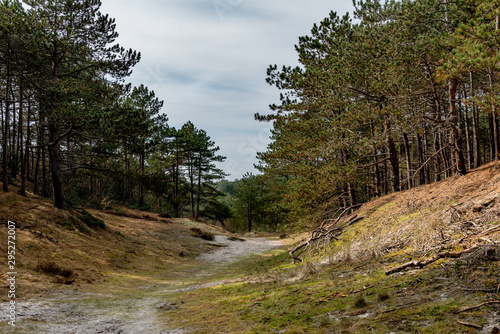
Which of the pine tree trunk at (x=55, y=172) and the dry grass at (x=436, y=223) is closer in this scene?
the dry grass at (x=436, y=223)

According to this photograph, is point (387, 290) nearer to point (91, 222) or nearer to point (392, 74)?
point (392, 74)

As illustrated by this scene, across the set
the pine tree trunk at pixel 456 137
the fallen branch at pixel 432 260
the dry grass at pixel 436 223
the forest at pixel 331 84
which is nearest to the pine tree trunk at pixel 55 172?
the forest at pixel 331 84

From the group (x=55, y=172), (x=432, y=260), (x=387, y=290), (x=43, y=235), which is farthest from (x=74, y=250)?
(x=432, y=260)

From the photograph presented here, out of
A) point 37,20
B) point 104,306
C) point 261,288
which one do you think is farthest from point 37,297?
point 37,20

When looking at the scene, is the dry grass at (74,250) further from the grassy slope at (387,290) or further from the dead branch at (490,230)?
the dead branch at (490,230)

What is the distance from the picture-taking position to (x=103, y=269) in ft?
34.9

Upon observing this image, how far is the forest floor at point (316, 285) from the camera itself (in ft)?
10.9

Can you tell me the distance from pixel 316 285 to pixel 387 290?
5.78 feet

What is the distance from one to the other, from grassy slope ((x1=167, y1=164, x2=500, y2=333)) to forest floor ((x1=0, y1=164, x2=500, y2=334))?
2cm

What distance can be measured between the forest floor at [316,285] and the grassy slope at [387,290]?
0.02 m

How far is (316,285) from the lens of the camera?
5.64 metres

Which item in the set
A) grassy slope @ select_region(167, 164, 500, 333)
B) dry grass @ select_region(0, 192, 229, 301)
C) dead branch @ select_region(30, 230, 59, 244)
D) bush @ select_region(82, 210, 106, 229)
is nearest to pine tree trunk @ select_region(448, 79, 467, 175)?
grassy slope @ select_region(167, 164, 500, 333)

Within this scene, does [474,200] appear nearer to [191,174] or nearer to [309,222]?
A: [309,222]

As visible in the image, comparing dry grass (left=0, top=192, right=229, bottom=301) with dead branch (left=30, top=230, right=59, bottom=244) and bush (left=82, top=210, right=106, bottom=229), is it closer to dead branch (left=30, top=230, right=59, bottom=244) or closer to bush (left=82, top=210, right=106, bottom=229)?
dead branch (left=30, top=230, right=59, bottom=244)
